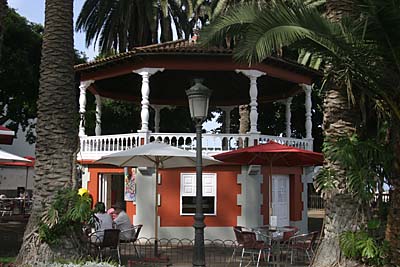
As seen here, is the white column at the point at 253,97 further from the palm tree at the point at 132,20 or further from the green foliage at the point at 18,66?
the green foliage at the point at 18,66

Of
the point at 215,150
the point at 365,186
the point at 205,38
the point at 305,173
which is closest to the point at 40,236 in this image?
the point at 205,38

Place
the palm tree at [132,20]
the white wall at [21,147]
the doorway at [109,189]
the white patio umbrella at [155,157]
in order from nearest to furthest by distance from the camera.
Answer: the white patio umbrella at [155,157]
the doorway at [109,189]
the palm tree at [132,20]
the white wall at [21,147]

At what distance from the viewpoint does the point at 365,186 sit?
9.12 meters

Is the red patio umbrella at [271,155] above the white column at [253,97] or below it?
below

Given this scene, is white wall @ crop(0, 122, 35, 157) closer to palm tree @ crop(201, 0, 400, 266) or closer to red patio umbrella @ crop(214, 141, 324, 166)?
red patio umbrella @ crop(214, 141, 324, 166)

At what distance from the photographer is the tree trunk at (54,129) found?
33.5 feet

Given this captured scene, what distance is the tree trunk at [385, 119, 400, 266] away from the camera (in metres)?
8.34

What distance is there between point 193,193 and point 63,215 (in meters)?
7.77

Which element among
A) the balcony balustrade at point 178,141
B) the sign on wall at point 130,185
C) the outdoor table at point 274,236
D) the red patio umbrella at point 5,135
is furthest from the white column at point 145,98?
the outdoor table at point 274,236

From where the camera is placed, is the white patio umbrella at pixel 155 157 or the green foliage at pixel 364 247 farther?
the white patio umbrella at pixel 155 157

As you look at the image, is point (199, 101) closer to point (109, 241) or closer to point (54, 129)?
point (54, 129)

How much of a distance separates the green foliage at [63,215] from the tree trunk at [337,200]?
169 inches

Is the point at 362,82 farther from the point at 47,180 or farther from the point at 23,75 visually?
the point at 23,75

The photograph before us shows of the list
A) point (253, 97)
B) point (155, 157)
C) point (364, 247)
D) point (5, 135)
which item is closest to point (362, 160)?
point (364, 247)
